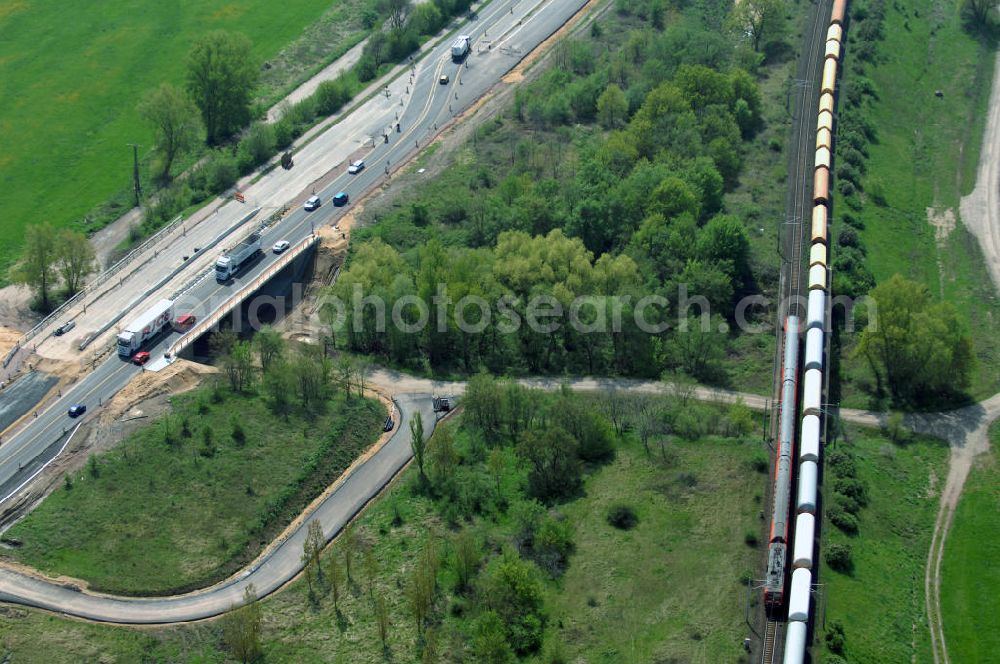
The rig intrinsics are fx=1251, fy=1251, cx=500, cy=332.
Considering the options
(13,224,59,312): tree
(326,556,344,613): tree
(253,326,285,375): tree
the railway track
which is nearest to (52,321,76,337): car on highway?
(13,224,59,312): tree

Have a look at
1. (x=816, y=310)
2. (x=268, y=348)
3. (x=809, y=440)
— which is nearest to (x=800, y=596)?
(x=809, y=440)

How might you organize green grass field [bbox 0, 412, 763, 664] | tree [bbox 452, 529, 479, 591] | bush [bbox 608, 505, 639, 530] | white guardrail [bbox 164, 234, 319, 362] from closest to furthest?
green grass field [bbox 0, 412, 763, 664] < tree [bbox 452, 529, 479, 591] < bush [bbox 608, 505, 639, 530] < white guardrail [bbox 164, 234, 319, 362]

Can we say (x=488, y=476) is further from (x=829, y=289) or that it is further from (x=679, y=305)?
(x=829, y=289)

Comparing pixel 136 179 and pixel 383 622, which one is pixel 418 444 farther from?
pixel 136 179

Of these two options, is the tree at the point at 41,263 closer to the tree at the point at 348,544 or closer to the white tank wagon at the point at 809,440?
the tree at the point at 348,544

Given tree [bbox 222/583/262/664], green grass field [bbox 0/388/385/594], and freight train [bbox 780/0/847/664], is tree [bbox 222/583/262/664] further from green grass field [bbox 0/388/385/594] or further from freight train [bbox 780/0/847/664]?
freight train [bbox 780/0/847/664]

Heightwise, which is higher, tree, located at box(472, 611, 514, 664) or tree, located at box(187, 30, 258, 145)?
tree, located at box(187, 30, 258, 145)

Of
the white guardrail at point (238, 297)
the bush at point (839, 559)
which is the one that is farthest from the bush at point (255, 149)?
the bush at point (839, 559)

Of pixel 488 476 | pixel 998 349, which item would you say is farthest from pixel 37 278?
pixel 998 349
